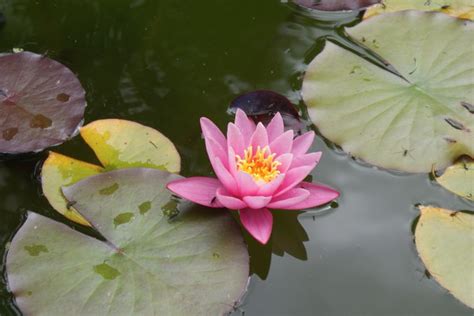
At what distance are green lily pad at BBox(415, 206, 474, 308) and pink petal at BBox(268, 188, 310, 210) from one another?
1.69 ft

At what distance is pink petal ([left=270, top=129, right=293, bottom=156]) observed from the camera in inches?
89.4

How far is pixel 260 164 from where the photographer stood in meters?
2.25

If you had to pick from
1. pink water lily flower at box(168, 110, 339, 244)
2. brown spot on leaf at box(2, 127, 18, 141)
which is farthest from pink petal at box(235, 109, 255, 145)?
brown spot on leaf at box(2, 127, 18, 141)

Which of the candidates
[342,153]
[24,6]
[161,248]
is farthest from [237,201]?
[24,6]

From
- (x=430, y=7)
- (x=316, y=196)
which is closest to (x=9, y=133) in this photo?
(x=316, y=196)

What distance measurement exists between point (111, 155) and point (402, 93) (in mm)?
1381

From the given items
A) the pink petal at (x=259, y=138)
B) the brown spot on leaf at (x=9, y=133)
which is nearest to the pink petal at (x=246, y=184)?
the pink petal at (x=259, y=138)

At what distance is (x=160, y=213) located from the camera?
86.9 inches

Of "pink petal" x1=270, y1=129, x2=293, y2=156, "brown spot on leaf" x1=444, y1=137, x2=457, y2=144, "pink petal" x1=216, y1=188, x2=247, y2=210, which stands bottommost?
"pink petal" x1=216, y1=188, x2=247, y2=210

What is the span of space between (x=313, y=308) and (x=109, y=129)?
1175mm

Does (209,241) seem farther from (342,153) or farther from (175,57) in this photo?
(175,57)

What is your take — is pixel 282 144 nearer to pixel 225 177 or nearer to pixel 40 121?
pixel 225 177

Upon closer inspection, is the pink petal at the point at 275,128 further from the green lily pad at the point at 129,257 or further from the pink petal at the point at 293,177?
the green lily pad at the point at 129,257

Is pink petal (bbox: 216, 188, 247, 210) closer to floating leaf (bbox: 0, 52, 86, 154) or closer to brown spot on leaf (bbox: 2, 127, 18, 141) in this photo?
floating leaf (bbox: 0, 52, 86, 154)
